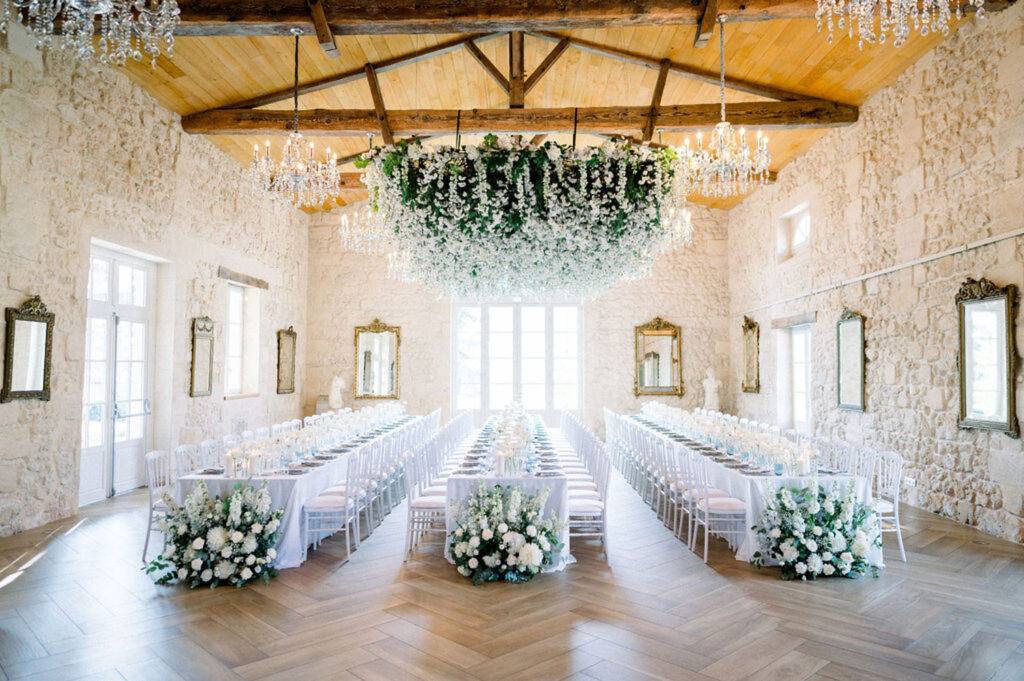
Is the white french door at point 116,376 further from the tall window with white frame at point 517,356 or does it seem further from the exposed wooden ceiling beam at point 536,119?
the tall window with white frame at point 517,356

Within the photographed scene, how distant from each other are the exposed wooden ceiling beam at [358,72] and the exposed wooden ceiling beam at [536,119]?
26 cm

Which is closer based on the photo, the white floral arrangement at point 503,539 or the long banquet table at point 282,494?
the white floral arrangement at point 503,539

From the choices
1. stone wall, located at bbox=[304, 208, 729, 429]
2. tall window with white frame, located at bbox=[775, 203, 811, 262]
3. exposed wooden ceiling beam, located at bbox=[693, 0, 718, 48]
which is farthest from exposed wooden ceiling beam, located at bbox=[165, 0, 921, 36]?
stone wall, located at bbox=[304, 208, 729, 429]

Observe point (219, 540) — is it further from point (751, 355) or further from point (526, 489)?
point (751, 355)

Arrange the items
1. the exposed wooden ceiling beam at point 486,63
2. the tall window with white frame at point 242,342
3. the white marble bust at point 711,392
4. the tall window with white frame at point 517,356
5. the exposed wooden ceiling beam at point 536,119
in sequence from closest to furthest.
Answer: the exposed wooden ceiling beam at point 536,119
the exposed wooden ceiling beam at point 486,63
the tall window with white frame at point 242,342
the white marble bust at point 711,392
the tall window with white frame at point 517,356

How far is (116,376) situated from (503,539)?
5.43m

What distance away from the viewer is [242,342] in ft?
33.6

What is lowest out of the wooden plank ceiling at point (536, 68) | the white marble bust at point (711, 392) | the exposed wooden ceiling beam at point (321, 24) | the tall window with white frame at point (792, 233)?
the white marble bust at point (711, 392)

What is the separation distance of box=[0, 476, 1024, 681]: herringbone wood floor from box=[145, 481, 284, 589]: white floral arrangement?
0.14 m

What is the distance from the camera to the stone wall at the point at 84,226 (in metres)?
5.50

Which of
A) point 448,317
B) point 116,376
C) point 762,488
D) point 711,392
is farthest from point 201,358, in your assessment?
point 711,392

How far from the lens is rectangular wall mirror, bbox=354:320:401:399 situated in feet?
40.5

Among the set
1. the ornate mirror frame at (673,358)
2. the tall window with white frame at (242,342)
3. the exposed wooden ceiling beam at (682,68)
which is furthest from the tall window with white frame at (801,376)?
the tall window with white frame at (242,342)

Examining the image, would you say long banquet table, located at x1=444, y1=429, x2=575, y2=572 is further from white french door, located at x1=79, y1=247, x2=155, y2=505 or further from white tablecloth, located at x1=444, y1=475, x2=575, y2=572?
white french door, located at x1=79, y1=247, x2=155, y2=505
